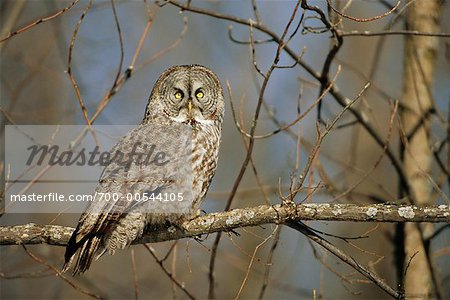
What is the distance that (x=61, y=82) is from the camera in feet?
39.0

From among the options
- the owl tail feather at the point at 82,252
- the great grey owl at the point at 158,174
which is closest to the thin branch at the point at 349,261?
the great grey owl at the point at 158,174

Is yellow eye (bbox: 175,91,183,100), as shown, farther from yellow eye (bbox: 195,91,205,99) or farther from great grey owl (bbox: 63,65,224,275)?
yellow eye (bbox: 195,91,205,99)

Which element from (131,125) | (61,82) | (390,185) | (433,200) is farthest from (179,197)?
(61,82)

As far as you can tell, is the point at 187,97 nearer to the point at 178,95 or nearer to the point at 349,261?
the point at 178,95

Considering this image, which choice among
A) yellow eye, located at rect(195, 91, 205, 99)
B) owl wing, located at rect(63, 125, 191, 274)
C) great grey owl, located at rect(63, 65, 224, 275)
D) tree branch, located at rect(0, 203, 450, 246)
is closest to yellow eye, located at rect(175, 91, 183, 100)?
great grey owl, located at rect(63, 65, 224, 275)

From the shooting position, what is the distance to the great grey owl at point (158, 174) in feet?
13.1

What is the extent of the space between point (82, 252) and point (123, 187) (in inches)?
20.2

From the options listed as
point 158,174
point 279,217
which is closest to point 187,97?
point 158,174

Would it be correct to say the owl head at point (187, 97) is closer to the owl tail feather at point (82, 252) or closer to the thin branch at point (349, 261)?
the owl tail feather at point (82, 252)

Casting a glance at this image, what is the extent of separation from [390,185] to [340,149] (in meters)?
2.90

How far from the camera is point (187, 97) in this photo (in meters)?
5.20

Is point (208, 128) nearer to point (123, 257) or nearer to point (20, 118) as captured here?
point (20, 118)

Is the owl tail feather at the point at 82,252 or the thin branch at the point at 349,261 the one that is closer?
the thin branch at the point at 349,261

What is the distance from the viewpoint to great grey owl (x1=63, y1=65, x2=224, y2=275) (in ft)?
13.1
